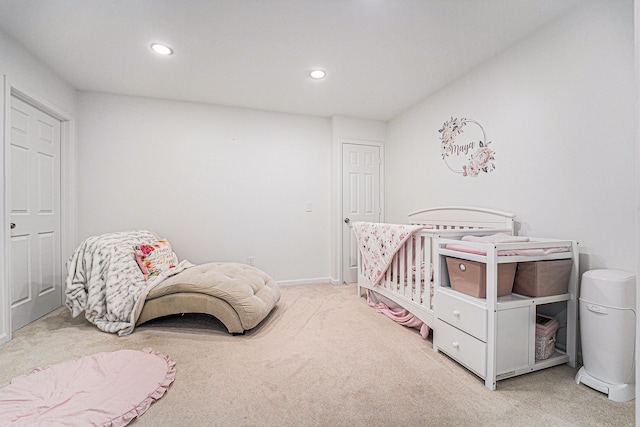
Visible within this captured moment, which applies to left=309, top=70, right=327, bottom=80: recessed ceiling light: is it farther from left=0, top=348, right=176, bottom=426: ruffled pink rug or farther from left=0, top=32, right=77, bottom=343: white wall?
left=0, top=348, right=176, bottom=426: ruffled pink rug

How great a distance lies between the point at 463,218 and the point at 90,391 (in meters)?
2.97

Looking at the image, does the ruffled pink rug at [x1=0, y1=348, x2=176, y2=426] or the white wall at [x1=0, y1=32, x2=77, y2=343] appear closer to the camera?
the ruffled pink rug at [x1=0, y1=348, x2=176, y2=426]

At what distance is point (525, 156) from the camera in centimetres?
217

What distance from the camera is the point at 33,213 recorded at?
2504 mm

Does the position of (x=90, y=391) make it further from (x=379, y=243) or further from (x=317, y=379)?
(x=379, y=243)

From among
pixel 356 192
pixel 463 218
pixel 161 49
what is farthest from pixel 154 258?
pixel 463 218

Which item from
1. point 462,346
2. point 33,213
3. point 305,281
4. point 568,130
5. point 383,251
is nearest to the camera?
point 462,346

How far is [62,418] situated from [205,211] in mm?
2371

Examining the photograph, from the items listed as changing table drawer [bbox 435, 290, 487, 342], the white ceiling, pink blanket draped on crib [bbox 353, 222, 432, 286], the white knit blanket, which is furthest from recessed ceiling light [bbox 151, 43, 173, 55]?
changing table drawer [bbox 435, 290, 487, 342]

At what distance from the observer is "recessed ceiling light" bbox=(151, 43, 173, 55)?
2247 mm

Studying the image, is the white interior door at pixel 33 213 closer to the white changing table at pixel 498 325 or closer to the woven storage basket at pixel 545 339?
the white changing table at pixel 498 325

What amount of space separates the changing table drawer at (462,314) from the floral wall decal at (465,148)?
4.19 ft

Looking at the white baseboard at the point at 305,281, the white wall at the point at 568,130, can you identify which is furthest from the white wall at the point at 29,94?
the white wall at the point at 568,130

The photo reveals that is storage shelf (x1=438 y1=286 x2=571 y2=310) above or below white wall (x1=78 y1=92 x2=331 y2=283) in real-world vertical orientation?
below
